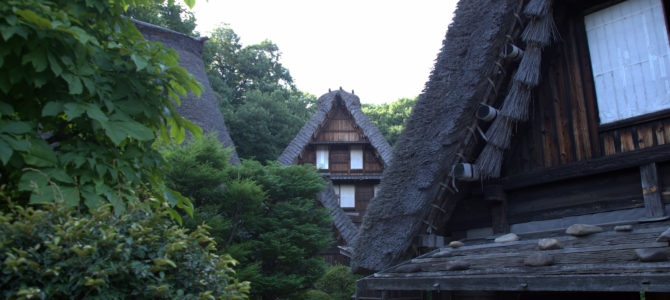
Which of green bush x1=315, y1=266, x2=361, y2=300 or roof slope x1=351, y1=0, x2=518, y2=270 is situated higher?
roof slope x1=351, y1=0, x2=518, y2=270

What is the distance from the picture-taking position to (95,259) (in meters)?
2.95

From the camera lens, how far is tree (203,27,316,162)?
96.9ft

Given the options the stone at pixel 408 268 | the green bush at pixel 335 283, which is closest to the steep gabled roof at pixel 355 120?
the green bush at pixel 335 283

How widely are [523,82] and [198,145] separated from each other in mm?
9583

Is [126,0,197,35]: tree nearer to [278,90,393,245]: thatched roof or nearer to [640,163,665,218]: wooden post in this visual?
[278,90,393,245]: thatched roof

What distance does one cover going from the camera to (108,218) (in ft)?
10.6

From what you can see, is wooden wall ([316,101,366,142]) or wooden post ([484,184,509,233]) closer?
wooden post ([484,184,509,233])

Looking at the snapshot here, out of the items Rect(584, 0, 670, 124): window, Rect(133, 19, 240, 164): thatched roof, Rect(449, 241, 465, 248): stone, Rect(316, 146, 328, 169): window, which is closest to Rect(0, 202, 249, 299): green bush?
Rect(449, 241, 465, 248): stone

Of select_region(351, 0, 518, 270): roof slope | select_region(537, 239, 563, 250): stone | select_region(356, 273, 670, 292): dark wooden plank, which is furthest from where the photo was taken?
select_region(351, 0, 518, 270): roof slope

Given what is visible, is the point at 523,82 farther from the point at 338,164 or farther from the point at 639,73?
the point at 338,164

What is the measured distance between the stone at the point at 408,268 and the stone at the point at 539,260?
1215mm

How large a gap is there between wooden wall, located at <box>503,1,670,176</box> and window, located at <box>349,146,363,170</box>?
1967cm

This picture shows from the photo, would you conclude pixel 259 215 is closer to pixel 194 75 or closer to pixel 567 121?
pixel 567 121

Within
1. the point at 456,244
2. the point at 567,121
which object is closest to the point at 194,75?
the point at 456,244
